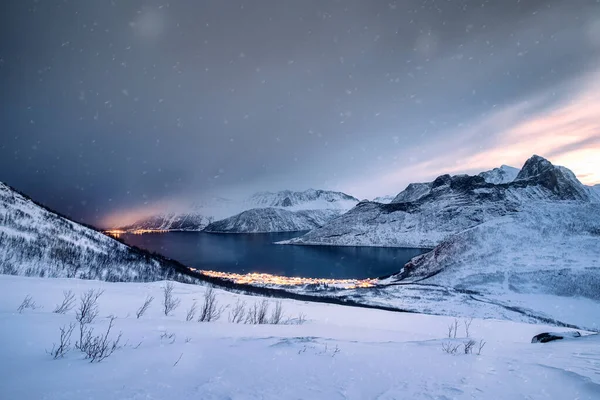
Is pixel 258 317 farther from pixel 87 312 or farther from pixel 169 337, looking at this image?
pixel 169 337

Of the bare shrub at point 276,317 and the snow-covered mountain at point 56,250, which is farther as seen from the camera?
the snow-covered mountain at point 56,250

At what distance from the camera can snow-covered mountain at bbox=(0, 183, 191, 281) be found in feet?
124

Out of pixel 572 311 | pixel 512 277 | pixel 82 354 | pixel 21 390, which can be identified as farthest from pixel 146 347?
pixel 512 277

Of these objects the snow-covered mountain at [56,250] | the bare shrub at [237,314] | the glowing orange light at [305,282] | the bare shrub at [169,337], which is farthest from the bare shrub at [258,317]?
the glowing orange light at [305,282]

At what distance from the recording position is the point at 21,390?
4.20 meters

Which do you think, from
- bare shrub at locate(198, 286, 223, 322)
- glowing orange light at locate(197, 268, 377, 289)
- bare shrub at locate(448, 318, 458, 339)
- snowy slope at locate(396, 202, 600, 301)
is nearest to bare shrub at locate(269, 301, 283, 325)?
bare shrub at locate(198, 286, 223, 322)

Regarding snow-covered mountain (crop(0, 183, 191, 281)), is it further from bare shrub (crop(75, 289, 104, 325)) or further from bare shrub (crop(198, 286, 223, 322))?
bare shrub (crop(198, 286, 223, 322))

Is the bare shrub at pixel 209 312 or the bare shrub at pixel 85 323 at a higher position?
the bare shrub at pixel 85 323


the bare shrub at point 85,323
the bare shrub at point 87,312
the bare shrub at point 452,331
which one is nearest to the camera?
the bare shrub at point 85,323

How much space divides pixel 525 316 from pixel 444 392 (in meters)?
51.7

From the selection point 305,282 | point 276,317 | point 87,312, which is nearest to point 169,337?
point 87,312

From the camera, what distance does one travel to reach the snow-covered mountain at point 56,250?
124ft

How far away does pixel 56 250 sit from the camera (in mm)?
43094

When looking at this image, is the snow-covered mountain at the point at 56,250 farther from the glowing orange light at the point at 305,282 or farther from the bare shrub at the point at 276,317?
the bare shrub at the point at 276,317
